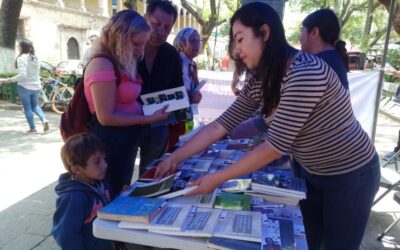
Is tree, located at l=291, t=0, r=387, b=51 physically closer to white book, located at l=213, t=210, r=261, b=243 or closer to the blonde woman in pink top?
the blonde woman in pink top

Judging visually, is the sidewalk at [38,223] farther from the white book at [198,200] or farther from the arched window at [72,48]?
the arched window at [72,48]

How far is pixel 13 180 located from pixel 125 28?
9.46ft

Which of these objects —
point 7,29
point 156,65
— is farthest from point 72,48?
point 156,65

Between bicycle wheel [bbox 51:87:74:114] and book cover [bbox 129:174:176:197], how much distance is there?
7243 millimetres

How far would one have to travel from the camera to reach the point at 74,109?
1.93 m

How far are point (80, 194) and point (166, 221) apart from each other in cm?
66

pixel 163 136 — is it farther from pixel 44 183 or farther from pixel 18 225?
pixel 44 183

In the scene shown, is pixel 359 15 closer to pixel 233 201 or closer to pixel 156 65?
pixel 156 65

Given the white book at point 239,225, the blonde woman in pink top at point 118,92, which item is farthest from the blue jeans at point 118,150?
the white book at point 239,225

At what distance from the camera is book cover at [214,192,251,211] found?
4.14 ft

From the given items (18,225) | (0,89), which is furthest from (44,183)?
(0,89)

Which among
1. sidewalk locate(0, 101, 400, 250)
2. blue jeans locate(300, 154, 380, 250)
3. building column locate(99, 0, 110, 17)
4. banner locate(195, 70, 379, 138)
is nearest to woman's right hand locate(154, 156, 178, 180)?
blue jeans locate(300, 154, 380, 250)

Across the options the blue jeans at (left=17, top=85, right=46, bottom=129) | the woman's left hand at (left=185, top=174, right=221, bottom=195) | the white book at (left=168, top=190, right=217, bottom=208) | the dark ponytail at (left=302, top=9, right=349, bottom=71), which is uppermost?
the dark ponytail at (left=302, top=9, right=349, bottom=71)

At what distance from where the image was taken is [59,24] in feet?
72.1
